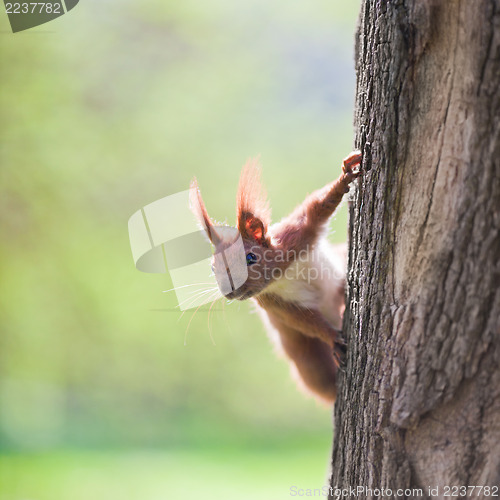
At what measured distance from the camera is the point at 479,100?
1072 millimetres

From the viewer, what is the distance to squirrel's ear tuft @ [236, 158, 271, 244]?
6.21ft

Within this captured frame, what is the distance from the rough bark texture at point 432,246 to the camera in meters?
1.09

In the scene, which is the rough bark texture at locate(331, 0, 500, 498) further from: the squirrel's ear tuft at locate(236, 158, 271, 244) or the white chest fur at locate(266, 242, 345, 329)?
the white chest fur at locate(266, 242, 345, 329)

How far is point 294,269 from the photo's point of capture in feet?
7.00

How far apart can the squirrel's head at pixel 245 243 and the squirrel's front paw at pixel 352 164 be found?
0.40m

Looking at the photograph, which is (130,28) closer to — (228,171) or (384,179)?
(228,171)

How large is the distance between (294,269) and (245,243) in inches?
10.9

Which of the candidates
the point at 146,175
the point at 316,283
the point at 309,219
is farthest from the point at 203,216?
the point at 146,175

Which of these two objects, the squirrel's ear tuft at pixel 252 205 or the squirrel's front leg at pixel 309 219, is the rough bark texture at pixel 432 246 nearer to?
the squirrel's front leg at pixel 309 219

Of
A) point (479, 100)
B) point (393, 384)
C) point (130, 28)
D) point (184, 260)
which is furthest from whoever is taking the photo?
point (130, 28)

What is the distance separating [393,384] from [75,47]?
471 cm

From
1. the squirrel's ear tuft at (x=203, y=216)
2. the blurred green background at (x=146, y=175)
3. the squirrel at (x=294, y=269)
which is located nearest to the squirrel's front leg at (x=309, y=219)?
the squirrel at (x=294, y=269)

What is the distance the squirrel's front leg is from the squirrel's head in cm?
8

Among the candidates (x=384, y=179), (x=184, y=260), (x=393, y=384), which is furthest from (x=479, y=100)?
(x=184, y=260)
